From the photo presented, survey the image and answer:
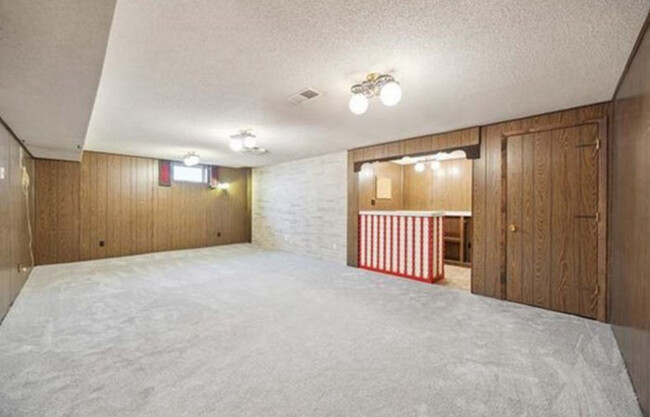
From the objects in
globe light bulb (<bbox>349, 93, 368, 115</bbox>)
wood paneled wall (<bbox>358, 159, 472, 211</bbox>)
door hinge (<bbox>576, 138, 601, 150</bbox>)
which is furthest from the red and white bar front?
globe light bulb (<bbox>349, 93, 368, 115</bbox>)

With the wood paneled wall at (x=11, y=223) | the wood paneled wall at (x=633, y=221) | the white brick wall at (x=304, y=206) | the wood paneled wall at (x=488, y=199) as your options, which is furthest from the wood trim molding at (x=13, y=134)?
the wood paneled wall at (x=633, y=221)

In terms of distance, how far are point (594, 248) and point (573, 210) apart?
443mm

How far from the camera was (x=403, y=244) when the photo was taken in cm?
502

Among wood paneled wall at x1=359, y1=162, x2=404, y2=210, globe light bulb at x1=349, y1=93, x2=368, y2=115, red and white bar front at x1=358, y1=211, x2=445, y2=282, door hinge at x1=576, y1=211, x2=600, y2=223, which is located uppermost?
globe light bulb at x1=349, y1=93, x2=368, y2=115

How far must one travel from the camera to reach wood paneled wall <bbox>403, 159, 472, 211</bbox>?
22.1 feet

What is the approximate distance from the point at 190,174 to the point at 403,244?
575 centimetres

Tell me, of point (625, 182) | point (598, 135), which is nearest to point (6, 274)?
point (625, 182)

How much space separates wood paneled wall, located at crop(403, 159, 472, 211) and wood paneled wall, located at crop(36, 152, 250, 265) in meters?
5.10

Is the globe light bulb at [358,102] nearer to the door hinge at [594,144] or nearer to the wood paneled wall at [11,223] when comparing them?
the door hinge at [594,144]

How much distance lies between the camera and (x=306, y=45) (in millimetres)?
1991

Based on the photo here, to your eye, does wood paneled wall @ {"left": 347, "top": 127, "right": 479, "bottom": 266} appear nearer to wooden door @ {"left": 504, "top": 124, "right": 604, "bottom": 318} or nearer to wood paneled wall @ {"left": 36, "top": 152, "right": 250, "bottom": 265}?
A: wooden door @ {"left": 504, "top": 124, "right": 604, "bottom": 318}

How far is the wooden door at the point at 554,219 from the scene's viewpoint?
3170 mm

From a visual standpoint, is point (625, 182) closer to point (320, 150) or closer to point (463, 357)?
point (463, 357)

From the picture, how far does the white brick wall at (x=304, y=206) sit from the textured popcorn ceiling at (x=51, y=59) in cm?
408
